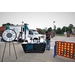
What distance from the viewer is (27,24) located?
1109 centimetres

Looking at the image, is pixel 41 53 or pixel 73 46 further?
pixel 41 53

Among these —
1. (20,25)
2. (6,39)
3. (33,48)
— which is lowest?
(33,48)

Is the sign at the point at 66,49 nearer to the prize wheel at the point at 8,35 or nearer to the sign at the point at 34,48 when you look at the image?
the sign at the point at 34,48

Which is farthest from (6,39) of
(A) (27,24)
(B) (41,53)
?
(A) (27,24)

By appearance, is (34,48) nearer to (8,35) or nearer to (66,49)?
(8,35)

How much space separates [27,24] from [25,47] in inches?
263

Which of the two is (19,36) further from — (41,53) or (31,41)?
(41,53)

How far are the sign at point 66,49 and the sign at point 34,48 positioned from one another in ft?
4.15

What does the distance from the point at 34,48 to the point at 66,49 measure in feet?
8.70

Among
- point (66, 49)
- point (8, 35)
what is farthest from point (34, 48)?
point (66, 49)

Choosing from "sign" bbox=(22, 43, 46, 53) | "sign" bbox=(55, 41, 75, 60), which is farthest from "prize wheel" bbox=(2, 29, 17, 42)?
"sign" bbox=(55, 41, 75, 60)

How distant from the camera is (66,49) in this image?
13.5ft

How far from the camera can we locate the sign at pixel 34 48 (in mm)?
5313

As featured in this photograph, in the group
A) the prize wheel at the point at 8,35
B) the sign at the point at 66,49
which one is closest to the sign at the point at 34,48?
the sign at the point at 66,49
